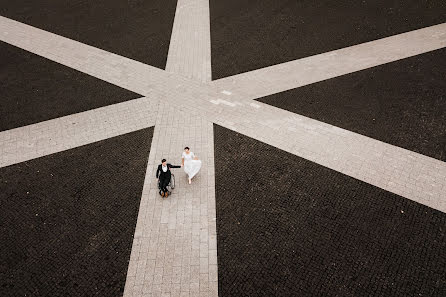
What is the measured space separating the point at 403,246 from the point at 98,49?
1172 centimetres

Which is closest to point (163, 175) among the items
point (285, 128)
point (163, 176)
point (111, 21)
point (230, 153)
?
point (163, 176)

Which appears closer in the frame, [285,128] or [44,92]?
[285,128]

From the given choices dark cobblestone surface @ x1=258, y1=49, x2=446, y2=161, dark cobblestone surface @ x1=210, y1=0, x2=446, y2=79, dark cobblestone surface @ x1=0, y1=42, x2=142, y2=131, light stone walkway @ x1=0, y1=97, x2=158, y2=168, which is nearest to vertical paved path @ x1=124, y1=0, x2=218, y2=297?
light stone walkway @ x1=0, y1=97, x2=158, y2=168

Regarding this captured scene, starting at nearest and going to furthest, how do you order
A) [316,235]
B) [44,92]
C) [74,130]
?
1. [316,235]
2. [74,130]
3. [44,92]

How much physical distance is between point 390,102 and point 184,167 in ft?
21.4

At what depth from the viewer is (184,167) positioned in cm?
798

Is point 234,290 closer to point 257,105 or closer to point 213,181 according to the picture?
point 213,181

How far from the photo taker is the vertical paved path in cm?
656

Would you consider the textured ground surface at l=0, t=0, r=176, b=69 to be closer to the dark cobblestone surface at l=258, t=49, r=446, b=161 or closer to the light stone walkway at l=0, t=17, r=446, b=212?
the light stone walkway at l=0, t=17, r=446, b=212

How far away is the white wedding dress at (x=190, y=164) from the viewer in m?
7.90

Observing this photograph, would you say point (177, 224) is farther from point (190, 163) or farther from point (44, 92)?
point (44, 92)

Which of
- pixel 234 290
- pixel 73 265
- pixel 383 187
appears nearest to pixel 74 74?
pixel 73 265

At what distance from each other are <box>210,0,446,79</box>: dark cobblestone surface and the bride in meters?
4.33

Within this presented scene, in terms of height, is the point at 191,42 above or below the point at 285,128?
above
